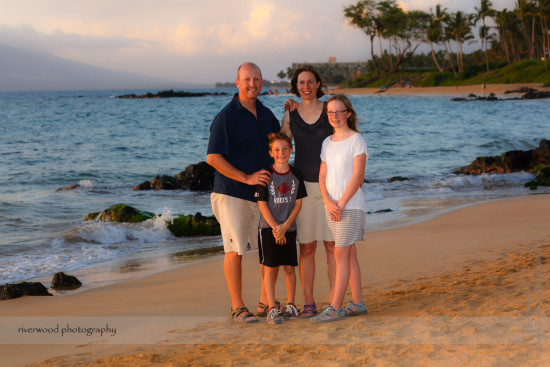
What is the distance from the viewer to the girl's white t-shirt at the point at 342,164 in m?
4.88

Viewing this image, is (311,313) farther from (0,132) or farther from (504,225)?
(0,132)

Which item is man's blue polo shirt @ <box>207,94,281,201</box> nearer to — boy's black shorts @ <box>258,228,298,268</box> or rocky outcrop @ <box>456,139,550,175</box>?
boy's black shorts @ <box>258,228,298,268</box>

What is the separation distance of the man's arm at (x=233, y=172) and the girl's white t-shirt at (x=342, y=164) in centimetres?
55

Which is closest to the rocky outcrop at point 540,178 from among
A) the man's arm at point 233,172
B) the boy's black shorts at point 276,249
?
the boy's black shorts at point 276,249

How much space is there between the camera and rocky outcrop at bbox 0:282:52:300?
6828 millimetres

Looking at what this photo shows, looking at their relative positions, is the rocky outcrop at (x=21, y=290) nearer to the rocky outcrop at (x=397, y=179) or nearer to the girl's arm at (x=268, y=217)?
the girl's arm at (x=268, y=217)

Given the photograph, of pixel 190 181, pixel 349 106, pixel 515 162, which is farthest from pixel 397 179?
pixel 349 106

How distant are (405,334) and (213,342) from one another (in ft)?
5.00

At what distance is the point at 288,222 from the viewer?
16.3ft

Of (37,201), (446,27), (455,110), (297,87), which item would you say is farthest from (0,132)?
(446,27)

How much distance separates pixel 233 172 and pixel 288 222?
0.64 m

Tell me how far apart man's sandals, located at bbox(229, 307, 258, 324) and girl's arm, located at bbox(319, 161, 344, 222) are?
3.84 ft

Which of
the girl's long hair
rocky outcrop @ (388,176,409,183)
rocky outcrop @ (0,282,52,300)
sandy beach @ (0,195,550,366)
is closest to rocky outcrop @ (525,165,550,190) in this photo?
rocky outcrop @ (388,176,409,183)

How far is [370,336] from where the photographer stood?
446 centimetres
